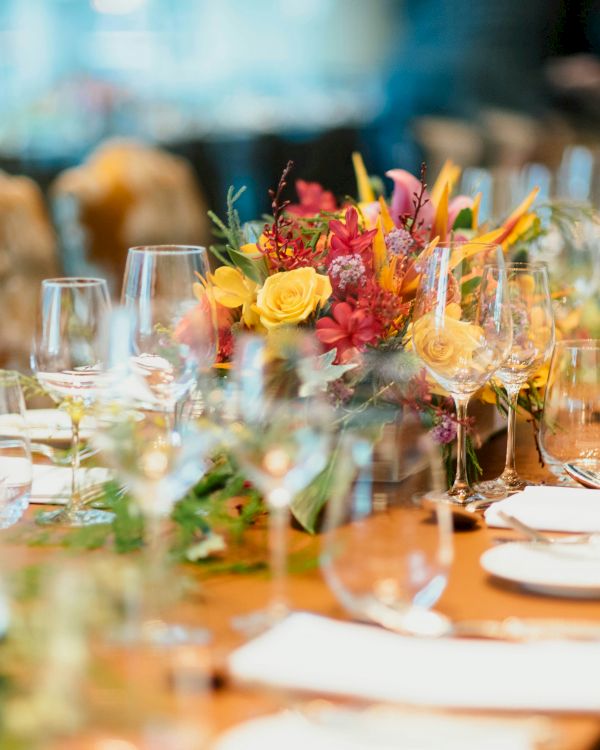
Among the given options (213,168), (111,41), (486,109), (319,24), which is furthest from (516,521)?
(319,24)

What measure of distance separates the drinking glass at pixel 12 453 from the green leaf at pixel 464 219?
0.72m

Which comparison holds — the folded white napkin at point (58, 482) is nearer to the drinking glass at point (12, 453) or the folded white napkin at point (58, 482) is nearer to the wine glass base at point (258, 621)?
the drinking glass at point (12, 453)

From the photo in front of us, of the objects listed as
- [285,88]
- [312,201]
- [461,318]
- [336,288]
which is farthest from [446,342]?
[285,88]

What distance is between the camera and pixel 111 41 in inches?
316

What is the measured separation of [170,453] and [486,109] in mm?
8236

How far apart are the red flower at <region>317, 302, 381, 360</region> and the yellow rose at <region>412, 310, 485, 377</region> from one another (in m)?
0.05

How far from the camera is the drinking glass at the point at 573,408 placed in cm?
133

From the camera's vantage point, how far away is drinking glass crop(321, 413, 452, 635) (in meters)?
0.84

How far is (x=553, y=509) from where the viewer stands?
1.22m

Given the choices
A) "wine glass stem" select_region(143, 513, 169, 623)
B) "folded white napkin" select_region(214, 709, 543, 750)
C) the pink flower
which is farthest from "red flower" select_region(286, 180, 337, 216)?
"folded white napkin" select_region(214, 709, 543, 750)

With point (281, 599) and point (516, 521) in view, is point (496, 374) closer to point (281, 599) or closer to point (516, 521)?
point (516, 521)

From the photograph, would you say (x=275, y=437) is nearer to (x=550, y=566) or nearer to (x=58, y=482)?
(x=550, y=566)

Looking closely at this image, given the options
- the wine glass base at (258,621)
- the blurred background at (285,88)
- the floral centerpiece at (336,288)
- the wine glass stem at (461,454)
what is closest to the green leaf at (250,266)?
the floral centerpiece at (336,288)

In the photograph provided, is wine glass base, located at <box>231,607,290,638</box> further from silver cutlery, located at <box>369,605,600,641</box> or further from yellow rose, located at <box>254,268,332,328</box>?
yellow rose, located at <box>254,268,332,328</box>
